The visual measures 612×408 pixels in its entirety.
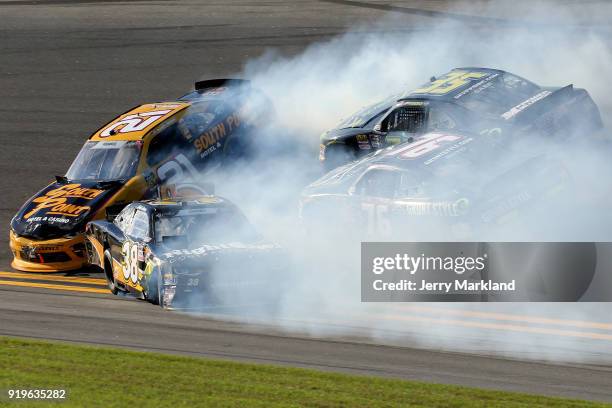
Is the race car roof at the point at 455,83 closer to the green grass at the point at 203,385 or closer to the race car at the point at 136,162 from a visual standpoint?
the race car at the point at 136,162

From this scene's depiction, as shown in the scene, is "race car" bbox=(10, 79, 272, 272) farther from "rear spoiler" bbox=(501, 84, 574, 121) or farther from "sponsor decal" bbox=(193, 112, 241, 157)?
"rear spoiler" bbox=(501, 84, 574, 121)

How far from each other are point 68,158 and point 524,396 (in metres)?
11.3

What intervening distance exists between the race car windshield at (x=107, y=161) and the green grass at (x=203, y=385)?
204 inches

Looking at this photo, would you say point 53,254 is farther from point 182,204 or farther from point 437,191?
point 437,191

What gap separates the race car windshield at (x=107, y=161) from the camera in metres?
15.5

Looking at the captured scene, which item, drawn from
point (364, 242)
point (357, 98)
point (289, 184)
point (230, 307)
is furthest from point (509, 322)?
point (357, 98)

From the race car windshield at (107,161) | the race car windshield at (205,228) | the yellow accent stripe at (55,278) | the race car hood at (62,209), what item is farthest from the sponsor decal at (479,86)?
the yellow accent stripe at (55,278)

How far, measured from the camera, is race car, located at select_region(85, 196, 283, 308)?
12211mm

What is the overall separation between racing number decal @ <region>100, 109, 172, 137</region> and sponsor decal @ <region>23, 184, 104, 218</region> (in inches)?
49.7

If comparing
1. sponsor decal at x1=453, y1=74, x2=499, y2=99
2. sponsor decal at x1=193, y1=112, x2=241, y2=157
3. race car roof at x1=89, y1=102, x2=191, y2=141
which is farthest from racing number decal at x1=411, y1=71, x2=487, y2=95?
race car roof at x1=89, y1=102, x2=191, y2=141

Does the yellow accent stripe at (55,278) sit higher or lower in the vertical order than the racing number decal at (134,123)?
lower

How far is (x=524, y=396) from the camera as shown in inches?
363

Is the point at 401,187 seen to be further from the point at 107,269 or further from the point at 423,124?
the point at 107,269

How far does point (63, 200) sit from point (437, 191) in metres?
4.95
